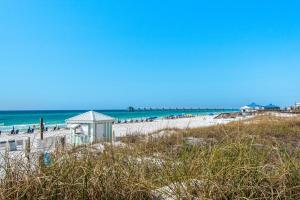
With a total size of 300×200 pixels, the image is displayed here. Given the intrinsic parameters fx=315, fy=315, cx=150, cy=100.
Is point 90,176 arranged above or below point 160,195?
above

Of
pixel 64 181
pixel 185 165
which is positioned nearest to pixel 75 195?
pixel 64 181

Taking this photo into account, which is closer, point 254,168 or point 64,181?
point 64,181

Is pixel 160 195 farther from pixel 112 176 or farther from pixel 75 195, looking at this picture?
pixel 75 195

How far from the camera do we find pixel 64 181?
221cm

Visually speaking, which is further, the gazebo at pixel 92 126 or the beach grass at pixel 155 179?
the gazebo at pixel 92 126

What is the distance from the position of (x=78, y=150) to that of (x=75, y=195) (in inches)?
31.8

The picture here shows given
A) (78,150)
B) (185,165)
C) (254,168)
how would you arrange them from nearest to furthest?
(254,168) < (185,165) < (78,150)

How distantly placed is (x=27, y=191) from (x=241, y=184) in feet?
4.94

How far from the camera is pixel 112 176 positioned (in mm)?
2395

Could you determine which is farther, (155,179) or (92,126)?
(92,126)

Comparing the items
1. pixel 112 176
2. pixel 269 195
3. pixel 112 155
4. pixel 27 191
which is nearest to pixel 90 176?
pixel 112 176

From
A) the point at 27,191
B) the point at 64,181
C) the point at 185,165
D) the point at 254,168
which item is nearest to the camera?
the point at 27,191

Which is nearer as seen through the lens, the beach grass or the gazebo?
the beach grass

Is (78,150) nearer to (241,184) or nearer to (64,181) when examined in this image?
(64,181)
